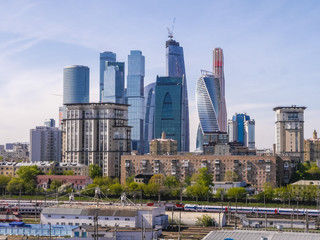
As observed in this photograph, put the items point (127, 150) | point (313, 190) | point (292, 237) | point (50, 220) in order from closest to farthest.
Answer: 1. point (292, 237)
2. point (50, 220)
3. point (313, 190)
4. point (127, 150)

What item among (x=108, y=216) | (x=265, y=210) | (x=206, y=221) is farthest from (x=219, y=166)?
(x=108, y=216)

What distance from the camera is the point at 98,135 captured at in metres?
187

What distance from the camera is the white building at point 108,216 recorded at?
81.7 metres

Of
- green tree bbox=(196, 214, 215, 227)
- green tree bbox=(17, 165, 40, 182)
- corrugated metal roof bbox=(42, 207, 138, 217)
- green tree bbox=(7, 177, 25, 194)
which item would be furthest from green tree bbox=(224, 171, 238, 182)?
corrugated metal roof bbox=(42, 207, 138, 217)

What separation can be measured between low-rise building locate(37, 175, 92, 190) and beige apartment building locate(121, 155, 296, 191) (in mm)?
11415

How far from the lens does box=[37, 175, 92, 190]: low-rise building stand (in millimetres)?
159375

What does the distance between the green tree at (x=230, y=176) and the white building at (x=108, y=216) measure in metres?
69.2

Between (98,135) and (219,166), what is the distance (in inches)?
1817

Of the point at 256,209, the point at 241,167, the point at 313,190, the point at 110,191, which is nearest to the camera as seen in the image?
the point at 256,209

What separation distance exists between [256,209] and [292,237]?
4505 centimetres

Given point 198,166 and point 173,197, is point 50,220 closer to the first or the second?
point 173,197

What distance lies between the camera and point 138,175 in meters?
159

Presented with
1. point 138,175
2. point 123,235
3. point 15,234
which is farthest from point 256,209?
point 138,175

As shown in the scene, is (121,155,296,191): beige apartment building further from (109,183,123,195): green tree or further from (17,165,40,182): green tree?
(17,165,40,182): green tree
